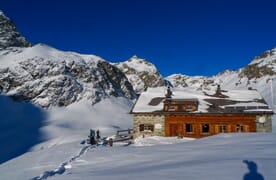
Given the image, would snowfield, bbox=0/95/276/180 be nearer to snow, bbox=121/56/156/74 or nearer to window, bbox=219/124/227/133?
window, bbox=219/124/227/133

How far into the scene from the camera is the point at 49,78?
242 feet

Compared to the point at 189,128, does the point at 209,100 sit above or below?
above

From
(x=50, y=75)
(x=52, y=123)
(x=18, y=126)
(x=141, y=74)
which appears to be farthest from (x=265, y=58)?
(x=18, y=126)

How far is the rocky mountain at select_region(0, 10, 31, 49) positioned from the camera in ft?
274

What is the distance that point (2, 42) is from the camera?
82062 mm

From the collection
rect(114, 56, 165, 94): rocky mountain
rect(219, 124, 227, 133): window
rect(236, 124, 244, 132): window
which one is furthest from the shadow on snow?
rect(114, 56, 165, 94): rocky mountain

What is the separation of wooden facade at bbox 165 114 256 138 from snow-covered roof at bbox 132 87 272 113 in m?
0.78

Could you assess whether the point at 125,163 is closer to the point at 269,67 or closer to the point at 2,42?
the point at 2,42

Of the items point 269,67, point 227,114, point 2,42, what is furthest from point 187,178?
point 269,67

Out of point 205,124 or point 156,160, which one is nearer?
point 156,160

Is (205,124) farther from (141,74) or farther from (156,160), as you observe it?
(141,74)

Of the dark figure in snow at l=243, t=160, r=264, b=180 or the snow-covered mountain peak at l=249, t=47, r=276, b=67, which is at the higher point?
the snow-covered mountain peak at l=249, t=47, r=276, b=67

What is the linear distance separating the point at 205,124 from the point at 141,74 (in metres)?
139

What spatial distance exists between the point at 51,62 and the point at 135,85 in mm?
83763
